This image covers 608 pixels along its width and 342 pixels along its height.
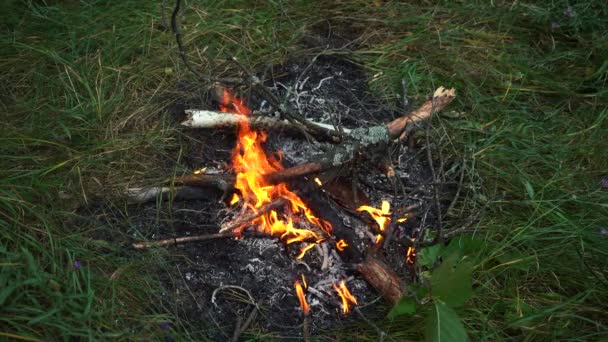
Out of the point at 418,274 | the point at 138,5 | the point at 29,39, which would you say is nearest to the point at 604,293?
the point at 418,274

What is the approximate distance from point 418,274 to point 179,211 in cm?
104

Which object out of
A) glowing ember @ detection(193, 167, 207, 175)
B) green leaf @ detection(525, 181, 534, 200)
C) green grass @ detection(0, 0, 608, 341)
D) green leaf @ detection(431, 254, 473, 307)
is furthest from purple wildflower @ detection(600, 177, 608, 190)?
glowing ember @ detection(193, 167, 207, 175)

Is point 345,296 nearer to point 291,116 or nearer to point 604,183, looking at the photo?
point 291,116

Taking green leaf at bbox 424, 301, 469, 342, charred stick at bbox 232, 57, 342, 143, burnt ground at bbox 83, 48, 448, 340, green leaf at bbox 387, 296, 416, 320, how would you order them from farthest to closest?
charred stick at bbox 232, 57, 342, 143, burnt ground at bbox 83, 48, 448, 340, green leaf at bbox 387, 296, 416, 320, green leaf at bbox 424, 301, 469, 342

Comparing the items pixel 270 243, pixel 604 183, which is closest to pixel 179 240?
pixel 270 243

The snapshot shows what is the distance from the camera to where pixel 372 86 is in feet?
10.3

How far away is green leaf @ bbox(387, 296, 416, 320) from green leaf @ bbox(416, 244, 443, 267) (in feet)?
0.91

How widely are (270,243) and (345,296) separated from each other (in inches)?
15.1

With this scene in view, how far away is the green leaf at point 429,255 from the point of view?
2.30 metres

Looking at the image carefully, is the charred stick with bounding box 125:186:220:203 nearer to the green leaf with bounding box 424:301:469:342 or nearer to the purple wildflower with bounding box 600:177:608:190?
the green leaf with bounding box 424:301:469:342

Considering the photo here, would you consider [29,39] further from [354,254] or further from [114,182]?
[354,254]

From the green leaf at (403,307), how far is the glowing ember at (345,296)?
9.1 inches

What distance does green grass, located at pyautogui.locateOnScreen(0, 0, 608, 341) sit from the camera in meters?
2.11

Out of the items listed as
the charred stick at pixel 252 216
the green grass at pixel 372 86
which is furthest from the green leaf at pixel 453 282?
the charred stick at pixel 252 216
